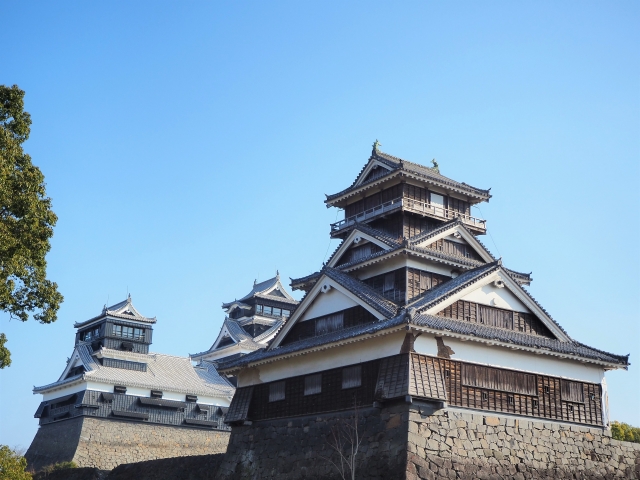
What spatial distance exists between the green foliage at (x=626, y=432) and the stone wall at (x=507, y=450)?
52.8 feet

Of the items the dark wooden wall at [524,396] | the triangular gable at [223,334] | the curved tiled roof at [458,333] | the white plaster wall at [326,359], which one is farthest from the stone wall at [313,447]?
the triangular gable at [223,334]

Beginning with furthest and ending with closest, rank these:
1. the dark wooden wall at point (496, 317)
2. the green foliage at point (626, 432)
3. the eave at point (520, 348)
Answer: the green foliage at point (626, 432) → the dark wooden wall at point (496, 317) → the eave at point (520, 348)

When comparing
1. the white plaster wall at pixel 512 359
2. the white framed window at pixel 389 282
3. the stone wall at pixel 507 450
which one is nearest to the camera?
the stone wall at pixel 507 450

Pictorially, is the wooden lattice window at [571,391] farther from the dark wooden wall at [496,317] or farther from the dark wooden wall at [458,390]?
the dark wooden wall at [496,317]

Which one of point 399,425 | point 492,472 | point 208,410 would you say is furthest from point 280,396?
point 208,410

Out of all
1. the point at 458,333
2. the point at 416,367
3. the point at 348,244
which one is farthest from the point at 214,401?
the point at 458,333

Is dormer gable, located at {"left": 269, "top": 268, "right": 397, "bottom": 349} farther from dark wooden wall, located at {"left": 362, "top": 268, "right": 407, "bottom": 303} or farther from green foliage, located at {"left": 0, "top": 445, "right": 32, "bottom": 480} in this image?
green foliage, located at {"left": 0, "top": 445, "right": 32, "bottom": 480}

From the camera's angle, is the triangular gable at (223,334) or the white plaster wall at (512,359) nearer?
the white plaster wall at (512,359)

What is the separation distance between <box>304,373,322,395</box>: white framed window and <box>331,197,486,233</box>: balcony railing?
8.22 meters

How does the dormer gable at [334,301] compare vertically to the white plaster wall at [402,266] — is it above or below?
below

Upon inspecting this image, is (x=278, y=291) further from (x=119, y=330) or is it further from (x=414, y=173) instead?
(x=414, y=173)

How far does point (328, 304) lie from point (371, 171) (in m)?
7.90

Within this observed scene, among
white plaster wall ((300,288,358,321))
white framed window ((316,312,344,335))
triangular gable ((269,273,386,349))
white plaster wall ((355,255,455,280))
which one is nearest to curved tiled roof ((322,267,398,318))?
triangular gable ((269,273,386,349))

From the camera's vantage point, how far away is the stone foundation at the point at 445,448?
25.5 meters
